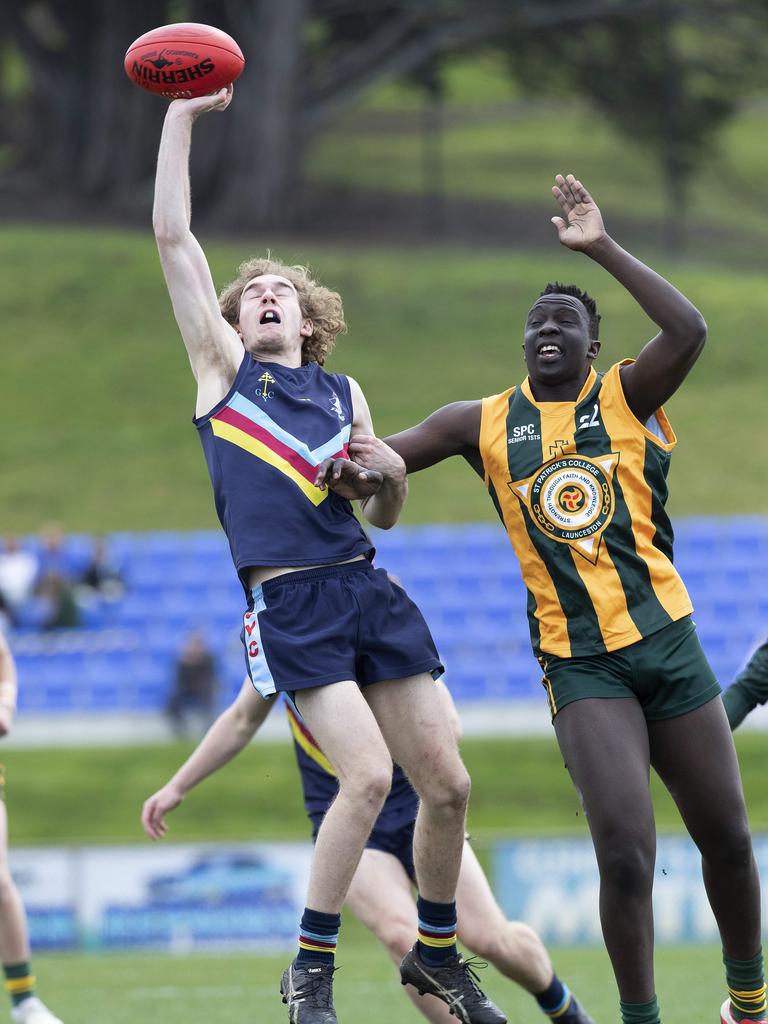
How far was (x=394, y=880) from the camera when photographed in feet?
20.7

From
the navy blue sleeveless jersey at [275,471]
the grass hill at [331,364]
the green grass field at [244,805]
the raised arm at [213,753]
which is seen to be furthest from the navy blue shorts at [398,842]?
the grass hill at [331,364]

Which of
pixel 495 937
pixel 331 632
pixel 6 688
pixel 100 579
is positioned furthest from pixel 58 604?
pixel 331 632

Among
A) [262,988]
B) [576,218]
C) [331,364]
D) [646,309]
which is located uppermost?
[331,364]

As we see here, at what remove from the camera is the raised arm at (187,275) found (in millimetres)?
5215

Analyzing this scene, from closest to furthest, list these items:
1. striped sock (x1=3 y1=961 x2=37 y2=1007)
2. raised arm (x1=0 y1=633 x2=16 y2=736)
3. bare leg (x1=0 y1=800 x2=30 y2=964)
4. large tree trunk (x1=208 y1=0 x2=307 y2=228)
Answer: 1. bare leg (x1=0 y1=800 x2=30 y2=964)
2. striped sock (x1=3 y1=961 x2=37 y2=1007)
3. raised arm (x1=0 y1=633 x2=16 y2=736)
4. large tree trunk (x1=208 y1=0 x2=307 y2=228)

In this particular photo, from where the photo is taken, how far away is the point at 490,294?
3045 cm

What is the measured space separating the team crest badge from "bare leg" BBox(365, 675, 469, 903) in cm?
68

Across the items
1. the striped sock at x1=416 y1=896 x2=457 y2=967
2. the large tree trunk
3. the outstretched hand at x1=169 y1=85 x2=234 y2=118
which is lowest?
the striped sock at x1=416 y1=896 x2=457 y2=967

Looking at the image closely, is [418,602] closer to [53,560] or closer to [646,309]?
[53,560]

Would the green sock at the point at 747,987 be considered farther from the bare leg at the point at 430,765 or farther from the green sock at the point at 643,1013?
the bare leg at the point at 430,765

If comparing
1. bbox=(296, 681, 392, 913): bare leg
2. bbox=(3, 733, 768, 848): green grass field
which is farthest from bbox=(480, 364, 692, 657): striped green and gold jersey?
bbox=(3, 733, 768, 848): green grass field

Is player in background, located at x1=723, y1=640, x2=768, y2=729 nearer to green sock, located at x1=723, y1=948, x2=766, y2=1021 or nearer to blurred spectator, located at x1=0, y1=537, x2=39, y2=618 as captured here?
green sock, located at x1=723, y1=948, x2=766, y2=1021

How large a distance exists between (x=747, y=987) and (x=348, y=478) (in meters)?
2.24

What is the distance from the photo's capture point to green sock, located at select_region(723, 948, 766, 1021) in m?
5.43
